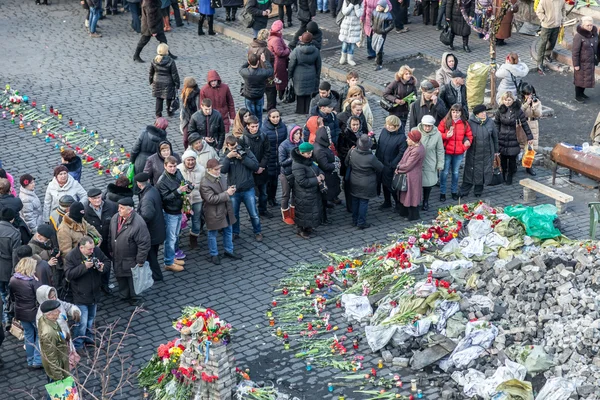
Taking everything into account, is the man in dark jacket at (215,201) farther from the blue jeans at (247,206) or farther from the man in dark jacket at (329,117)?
the man in dark jacket at (329,117)

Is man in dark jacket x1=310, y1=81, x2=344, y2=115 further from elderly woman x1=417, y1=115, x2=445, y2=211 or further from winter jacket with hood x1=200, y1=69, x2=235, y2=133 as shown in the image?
elderly woman x1=417, y1=115, x2=445, y2=211

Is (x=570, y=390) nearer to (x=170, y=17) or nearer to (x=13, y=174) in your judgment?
(x=13, y=174)

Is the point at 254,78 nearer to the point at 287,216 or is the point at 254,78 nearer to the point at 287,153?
the point at 287,153

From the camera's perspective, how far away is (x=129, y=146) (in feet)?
63.6

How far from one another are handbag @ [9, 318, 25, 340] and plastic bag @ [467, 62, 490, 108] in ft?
30.4

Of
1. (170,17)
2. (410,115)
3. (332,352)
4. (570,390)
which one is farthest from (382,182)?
(170,17)

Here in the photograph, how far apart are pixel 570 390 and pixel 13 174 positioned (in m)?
10.3

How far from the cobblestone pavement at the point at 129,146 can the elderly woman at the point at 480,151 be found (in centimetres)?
43

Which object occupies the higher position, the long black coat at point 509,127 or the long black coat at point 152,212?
the long black coat at point 509,127

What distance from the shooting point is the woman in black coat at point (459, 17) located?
896 inches

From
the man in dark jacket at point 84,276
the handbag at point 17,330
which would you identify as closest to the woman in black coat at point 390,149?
the man in dark jacket at point 84,276

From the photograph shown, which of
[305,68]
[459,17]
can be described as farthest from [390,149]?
[459,17]

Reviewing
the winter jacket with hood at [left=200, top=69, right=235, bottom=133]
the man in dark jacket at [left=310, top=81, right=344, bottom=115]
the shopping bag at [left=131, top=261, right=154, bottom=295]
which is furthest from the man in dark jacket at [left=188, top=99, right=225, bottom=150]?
the shopping bag at [left=131, top=261, right=154, bottom=295]

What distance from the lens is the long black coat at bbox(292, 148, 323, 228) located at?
15828 mm
